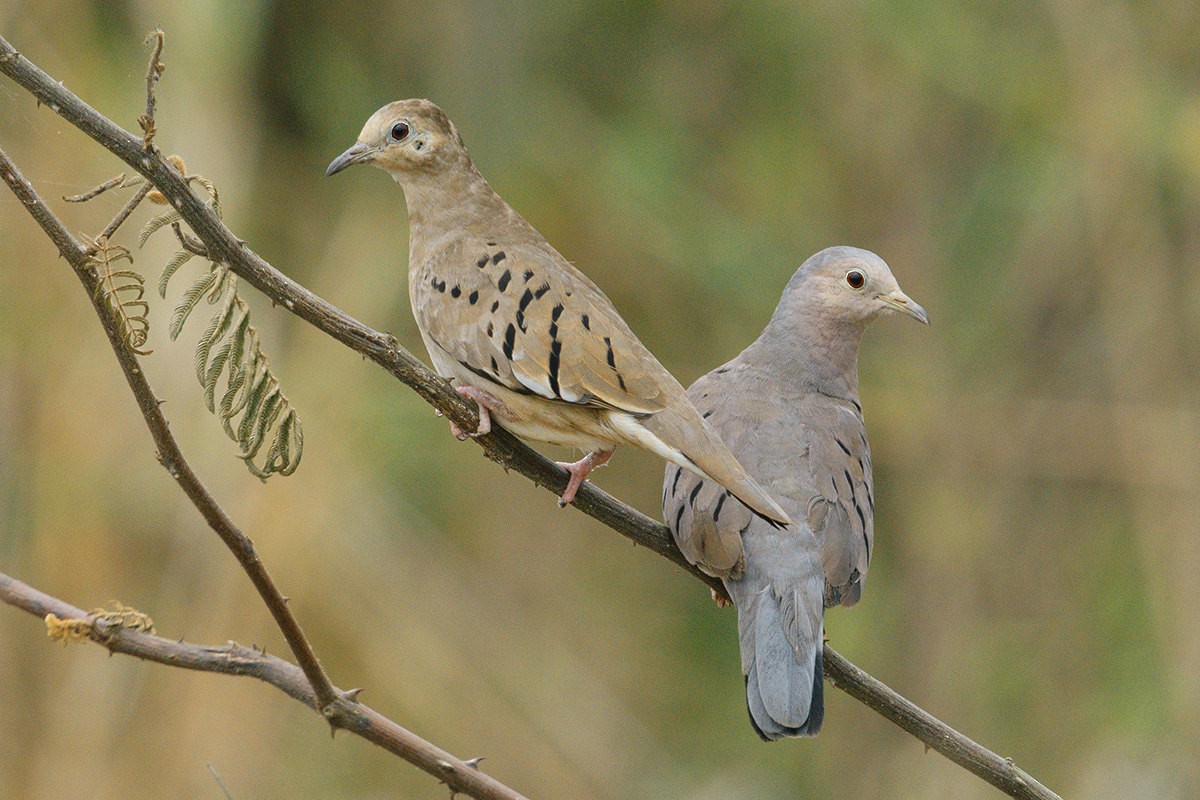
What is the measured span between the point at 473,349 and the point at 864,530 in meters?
1.02

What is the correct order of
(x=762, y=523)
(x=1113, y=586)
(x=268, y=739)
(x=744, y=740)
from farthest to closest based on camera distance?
(x=744, y=740)
(x=1113, y=586)
(x=268, y=739)
(x=762, y=523)

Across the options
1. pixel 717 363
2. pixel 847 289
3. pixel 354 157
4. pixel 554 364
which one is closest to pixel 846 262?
pixel 847 289

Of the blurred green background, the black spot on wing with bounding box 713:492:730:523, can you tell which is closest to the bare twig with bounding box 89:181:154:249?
the black spot on wing with bounding box 713:492:730:523

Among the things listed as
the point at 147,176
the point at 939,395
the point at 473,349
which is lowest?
the point at 939,395

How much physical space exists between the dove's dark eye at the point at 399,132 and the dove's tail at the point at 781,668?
129 centimetres

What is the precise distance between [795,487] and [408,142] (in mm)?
1173

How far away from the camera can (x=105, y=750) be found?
5.29 metres

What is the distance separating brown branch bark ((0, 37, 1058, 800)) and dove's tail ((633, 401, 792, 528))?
0.50 feet

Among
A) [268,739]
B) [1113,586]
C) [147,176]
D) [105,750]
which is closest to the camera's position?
[147,176]

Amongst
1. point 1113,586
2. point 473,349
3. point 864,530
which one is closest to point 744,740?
point 1113,586

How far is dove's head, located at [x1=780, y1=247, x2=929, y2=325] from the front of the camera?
11.6ft

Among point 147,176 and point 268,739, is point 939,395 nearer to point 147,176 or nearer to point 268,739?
point 268,739

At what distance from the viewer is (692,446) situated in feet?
8.57

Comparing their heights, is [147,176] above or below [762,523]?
above
